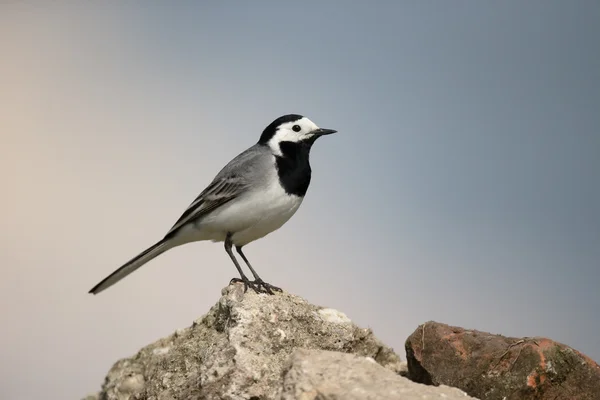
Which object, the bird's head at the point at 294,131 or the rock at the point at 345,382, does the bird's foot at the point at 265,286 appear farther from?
the rock at the point at 345,382

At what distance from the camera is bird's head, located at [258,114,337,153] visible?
10.3m

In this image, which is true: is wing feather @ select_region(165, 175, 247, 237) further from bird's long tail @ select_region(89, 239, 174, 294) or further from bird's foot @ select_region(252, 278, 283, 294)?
bird's foot @ select_region(252, 278, 283, 294)

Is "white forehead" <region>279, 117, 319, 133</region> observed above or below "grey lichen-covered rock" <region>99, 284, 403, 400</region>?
above

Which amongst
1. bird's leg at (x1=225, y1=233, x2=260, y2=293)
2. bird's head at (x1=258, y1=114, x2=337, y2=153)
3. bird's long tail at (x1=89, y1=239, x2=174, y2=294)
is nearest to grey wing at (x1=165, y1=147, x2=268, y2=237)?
bird's long tail at (x1=89, y1=239, x2=174, y2=294)

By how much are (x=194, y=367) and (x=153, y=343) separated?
2.13m

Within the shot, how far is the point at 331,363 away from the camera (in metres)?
6.38

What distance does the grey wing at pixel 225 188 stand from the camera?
984 centimetres

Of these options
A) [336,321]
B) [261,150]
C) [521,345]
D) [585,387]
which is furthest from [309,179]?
[585,387]

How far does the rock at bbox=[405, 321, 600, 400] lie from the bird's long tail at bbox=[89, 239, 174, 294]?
4101mm

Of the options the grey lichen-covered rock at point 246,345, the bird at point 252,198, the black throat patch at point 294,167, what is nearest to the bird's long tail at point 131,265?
the bird at point 252,198

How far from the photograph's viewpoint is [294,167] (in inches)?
391

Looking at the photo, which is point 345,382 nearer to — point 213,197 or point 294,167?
point 294,167

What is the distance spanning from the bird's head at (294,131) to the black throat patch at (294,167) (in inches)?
2.6

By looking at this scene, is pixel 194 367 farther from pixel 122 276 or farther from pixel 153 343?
pixel 122 276
